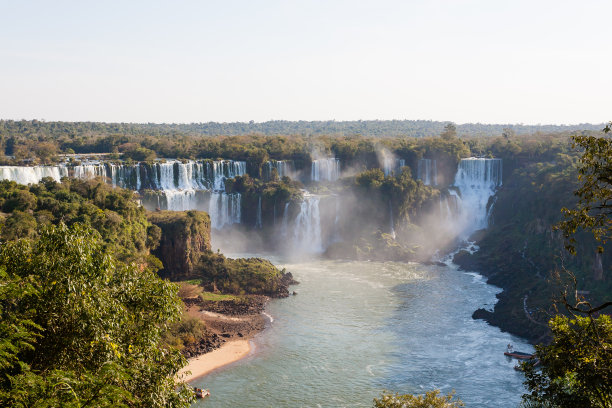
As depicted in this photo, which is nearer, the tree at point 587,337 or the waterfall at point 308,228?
the tree at point 587,337

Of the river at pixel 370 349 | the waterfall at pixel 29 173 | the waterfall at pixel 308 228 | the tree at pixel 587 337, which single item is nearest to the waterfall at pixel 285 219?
the waterfall at pixel 308 228

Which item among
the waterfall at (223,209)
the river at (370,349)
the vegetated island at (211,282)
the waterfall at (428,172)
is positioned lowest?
the river at (370,349)

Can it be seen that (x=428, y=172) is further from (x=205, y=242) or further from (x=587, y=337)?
(x=587, y=337)

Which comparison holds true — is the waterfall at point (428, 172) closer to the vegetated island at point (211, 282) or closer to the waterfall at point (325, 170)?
the waterfall at point (325, 170)

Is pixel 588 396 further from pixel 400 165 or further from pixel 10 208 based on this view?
pixel 400 165

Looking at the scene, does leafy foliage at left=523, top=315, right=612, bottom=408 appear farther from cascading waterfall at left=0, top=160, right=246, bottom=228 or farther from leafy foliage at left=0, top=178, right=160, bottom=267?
cascading waterfall at left=0, top=160, right=246, bottom=228
